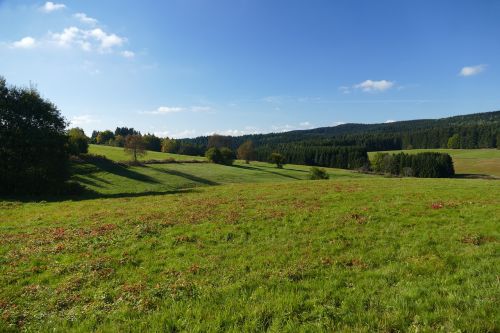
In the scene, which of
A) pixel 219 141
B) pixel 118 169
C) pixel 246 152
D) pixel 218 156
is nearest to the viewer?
pixel 118 169

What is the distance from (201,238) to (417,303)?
31.1 ft

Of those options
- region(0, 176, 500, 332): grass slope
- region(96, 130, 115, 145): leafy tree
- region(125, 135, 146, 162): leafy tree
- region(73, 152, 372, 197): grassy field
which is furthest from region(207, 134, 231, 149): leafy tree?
region(0, 176, 500, 332): grass slope

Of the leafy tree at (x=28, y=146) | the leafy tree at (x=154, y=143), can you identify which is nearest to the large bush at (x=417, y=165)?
the leafy tree at (x=154, y=143)

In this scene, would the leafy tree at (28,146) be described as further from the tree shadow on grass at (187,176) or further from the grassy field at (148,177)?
the tree shadow on grass at (187,176)

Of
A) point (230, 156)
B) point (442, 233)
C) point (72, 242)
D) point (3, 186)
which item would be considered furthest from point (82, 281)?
point (230, 156)

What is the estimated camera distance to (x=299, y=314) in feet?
24.5

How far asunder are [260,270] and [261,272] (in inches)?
7.5

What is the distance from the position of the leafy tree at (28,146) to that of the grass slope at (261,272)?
20699 millimetres

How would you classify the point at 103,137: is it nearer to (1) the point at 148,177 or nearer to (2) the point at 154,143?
(2) the point at 154,143

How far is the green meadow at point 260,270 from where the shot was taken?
7410mm

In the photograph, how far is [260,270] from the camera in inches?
409

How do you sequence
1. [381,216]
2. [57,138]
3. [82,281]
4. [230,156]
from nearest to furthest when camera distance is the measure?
1. [82,281]
2. [381,216]
3. [57,138]
4. [230,156]

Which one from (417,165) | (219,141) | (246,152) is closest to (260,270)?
(246,152)

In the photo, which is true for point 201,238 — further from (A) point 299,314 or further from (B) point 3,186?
(B) point 3,186
